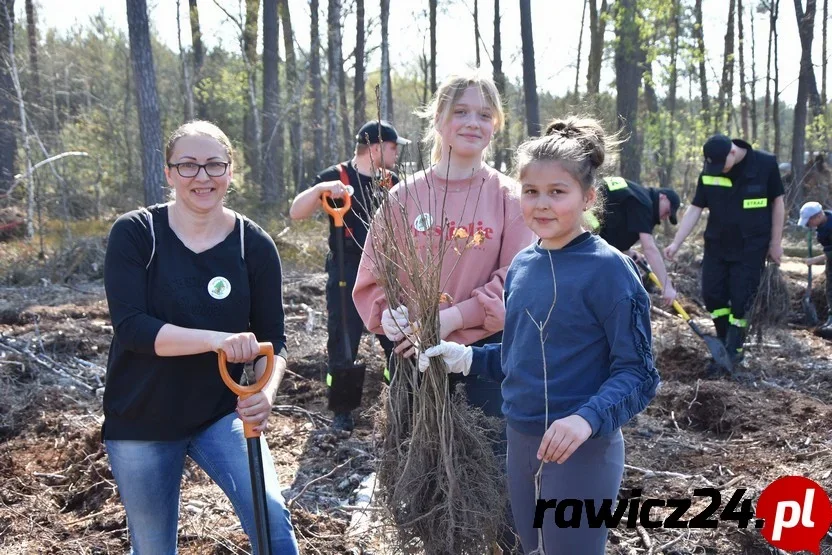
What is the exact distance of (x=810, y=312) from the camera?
8.10 meters

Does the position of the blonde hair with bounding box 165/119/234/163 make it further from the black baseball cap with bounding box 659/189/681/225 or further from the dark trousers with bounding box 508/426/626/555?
the black baseball cap with bounding box 659/189/681/225

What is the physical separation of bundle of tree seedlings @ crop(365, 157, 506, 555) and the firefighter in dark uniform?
13.8 feet

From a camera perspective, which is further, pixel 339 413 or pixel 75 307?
pixel 75 307

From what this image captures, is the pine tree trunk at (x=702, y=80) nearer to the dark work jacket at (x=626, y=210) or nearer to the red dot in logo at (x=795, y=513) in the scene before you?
the dark work jacket at (x=626, y=210)

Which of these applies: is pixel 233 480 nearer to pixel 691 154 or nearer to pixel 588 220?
pixel 588 220

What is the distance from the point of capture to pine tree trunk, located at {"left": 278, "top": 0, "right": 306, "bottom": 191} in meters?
18.4

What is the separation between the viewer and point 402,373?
231 cm

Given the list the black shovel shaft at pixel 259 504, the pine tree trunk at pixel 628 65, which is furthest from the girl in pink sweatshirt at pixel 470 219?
the pine tree trunk at pixel 628 65

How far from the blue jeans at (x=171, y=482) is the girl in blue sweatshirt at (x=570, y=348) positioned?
25.7 inches

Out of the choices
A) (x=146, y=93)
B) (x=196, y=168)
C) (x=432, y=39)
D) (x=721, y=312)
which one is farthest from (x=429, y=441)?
(x=432, y=39)

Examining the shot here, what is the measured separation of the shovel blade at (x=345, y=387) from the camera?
453cm

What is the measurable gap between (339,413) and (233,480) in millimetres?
2618

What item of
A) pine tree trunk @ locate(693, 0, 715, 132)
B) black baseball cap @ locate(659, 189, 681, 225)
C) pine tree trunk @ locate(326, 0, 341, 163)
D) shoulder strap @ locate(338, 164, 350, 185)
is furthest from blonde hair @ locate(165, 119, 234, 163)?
pine tree trunk @ locate(693, 0, 715, 132)

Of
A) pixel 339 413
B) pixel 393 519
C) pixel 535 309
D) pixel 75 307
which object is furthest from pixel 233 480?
pixel 75 307
